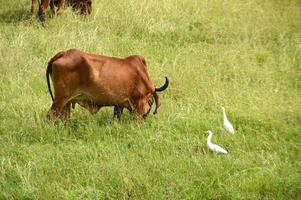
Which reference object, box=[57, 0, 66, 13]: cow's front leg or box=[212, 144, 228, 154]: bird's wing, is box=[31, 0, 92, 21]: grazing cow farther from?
box=[212, 144, 228, 154]: bird's wing

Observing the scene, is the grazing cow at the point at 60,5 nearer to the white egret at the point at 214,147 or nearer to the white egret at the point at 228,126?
the white egret at the point at 228,126

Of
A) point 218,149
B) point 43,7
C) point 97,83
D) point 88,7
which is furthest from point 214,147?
point 43,7

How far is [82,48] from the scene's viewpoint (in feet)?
25.5

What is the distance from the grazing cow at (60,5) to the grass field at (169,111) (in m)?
0.19

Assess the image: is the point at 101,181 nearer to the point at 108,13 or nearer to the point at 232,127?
the point at 232,127

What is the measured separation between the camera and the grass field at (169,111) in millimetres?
4566

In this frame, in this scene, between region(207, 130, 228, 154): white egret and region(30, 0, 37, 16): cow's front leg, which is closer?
region(207, 130, 228, 154): white egret

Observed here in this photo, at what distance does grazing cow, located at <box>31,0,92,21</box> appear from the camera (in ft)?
29.9

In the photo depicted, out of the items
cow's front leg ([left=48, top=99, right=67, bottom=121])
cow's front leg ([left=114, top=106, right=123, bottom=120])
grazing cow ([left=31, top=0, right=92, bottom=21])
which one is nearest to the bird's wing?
cow's front leg ([left=114, top=106, right=123, bottom=120])

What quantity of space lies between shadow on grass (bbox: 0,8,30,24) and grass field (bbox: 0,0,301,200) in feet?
0.11

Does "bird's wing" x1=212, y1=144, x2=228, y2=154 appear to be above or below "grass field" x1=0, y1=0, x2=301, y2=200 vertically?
above

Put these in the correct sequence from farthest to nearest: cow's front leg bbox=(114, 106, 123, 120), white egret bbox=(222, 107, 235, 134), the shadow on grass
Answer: the shadow on grass → cow's front leg bbox=(114, 106, 123, 120) → white egret bbox=(222, 107, 235, 134)

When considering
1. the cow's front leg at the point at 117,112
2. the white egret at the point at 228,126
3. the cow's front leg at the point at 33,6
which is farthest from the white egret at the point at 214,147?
the cow's front leg at the point at 33,6

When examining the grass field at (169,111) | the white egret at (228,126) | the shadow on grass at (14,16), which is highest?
the white egret at (228,126)
